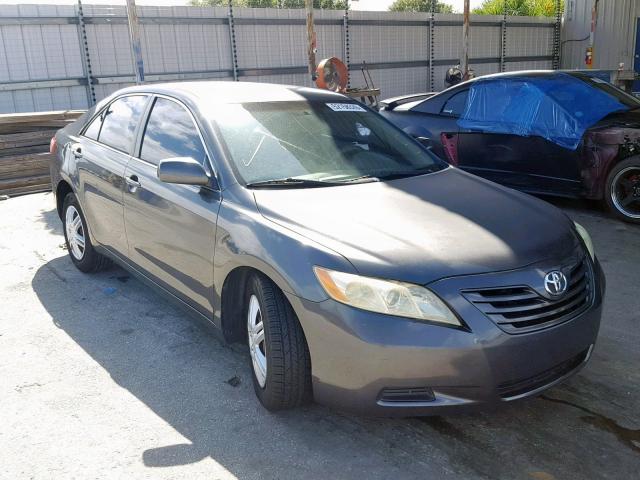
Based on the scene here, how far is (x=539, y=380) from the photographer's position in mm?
2740

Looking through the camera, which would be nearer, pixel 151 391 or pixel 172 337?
pixel 151 391

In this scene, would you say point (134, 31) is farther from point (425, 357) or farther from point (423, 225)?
point (425, 357)

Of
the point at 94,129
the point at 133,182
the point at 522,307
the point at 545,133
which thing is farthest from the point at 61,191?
the point at 545,133

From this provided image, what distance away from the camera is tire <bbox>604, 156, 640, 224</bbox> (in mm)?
6258

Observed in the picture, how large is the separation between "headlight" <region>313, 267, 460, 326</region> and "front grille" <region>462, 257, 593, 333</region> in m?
0.14

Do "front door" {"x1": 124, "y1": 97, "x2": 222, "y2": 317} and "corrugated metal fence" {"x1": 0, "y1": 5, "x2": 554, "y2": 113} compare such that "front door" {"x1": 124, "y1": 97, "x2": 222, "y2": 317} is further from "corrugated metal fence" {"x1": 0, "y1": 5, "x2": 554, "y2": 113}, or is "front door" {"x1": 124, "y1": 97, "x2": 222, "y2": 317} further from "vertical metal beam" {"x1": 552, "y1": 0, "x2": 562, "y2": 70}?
"vertical metal beam" {"x1": 552, "y1": 0, "x2": 562, "y2": 70}

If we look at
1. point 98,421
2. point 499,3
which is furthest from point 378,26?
point 499,3

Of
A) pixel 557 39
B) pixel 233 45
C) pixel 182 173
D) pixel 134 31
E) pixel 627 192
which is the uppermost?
pixel 134 31

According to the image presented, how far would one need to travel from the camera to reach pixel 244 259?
3035 mm

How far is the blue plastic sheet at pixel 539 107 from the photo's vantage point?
21.4 feet

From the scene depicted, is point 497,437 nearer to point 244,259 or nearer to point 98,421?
point 244,259

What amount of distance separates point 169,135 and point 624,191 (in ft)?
15.5

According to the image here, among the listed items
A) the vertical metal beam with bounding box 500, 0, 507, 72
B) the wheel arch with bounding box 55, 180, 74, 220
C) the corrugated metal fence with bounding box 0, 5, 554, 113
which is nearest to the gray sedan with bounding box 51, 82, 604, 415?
the wheel arch with bounding box 55, 180, 74, 220

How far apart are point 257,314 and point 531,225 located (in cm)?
143
